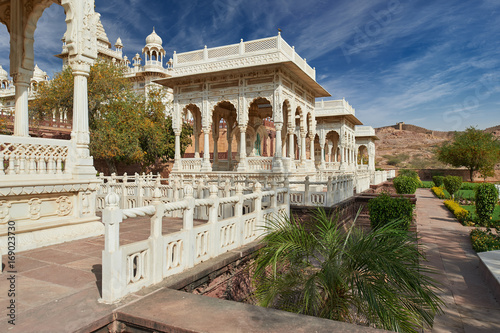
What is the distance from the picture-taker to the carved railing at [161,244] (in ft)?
11.6

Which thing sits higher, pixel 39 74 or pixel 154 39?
pixel 154 39

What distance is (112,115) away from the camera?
23609 mm

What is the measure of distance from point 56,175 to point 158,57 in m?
38.0

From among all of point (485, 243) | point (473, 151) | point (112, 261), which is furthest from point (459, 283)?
point (473, 151)

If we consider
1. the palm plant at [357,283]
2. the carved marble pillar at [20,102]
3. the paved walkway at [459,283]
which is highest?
the carved marble pillar at [20,102]

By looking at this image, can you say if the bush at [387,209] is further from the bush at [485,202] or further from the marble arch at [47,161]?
the marble arch at [47,161]

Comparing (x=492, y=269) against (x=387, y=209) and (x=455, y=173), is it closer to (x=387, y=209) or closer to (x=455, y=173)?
(x=387, y=209)

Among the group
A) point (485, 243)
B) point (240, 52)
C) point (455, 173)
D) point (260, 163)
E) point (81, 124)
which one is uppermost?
point (240, 52)

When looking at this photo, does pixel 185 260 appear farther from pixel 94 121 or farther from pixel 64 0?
pixel 94 121

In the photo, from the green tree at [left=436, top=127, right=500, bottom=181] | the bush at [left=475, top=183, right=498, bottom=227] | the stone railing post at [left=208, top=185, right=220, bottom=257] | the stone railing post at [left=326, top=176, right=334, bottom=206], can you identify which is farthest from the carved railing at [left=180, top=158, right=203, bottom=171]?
the green tree at [left=436, top=127, right=500, bottom=181]

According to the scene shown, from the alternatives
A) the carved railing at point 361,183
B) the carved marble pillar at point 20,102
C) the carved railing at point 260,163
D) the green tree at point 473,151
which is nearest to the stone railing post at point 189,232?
the carved marble pillar at point 20,102

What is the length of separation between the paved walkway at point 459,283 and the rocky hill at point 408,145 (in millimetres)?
65005

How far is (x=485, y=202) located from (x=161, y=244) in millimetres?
14047

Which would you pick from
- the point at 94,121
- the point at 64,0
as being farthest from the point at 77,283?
the point at 94,121
